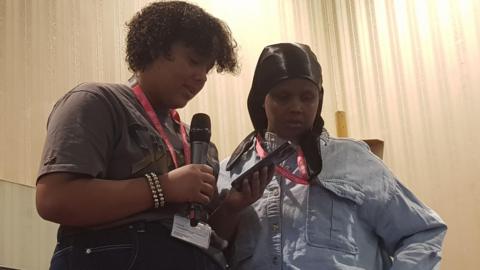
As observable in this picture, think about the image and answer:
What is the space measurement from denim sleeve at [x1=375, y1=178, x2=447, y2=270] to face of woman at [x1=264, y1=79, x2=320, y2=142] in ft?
0.95

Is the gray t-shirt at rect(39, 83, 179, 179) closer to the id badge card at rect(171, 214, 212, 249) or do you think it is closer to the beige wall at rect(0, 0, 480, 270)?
the id badge card at rect(171, 214, 212, 249)

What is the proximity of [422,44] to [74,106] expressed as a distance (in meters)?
2.84

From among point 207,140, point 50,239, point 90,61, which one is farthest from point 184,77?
point 90,61

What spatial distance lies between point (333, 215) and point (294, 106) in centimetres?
31

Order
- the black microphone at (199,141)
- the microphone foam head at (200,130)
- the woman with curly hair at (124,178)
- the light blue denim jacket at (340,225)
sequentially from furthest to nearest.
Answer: the light blue denim jacket at (340,225)
the microphone foam head at (200,130)
the black microphone at (199,141)
the woman with curly hair at (124,178)

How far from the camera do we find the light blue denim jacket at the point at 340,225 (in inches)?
62.2

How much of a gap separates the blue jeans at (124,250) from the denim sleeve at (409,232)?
59cm

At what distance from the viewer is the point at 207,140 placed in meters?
1.42

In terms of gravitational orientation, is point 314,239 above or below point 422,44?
below

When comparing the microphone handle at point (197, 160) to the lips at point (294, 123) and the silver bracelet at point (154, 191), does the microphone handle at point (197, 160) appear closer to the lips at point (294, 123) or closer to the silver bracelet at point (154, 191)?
the silver bracelet at point (154, 191)

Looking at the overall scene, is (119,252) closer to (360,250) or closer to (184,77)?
(184,77)

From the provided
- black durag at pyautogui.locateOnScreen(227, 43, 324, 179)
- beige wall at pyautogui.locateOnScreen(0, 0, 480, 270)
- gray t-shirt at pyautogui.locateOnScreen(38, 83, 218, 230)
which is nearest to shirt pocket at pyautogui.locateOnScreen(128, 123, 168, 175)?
gray t-shirt at pyautogui.locateOnScreen(38, 83, 218, 230)

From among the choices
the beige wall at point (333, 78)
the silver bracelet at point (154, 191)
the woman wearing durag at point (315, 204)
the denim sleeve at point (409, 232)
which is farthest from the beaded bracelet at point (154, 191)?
the beige wall at point (333, 78)

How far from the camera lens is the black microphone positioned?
1303 millimetres
